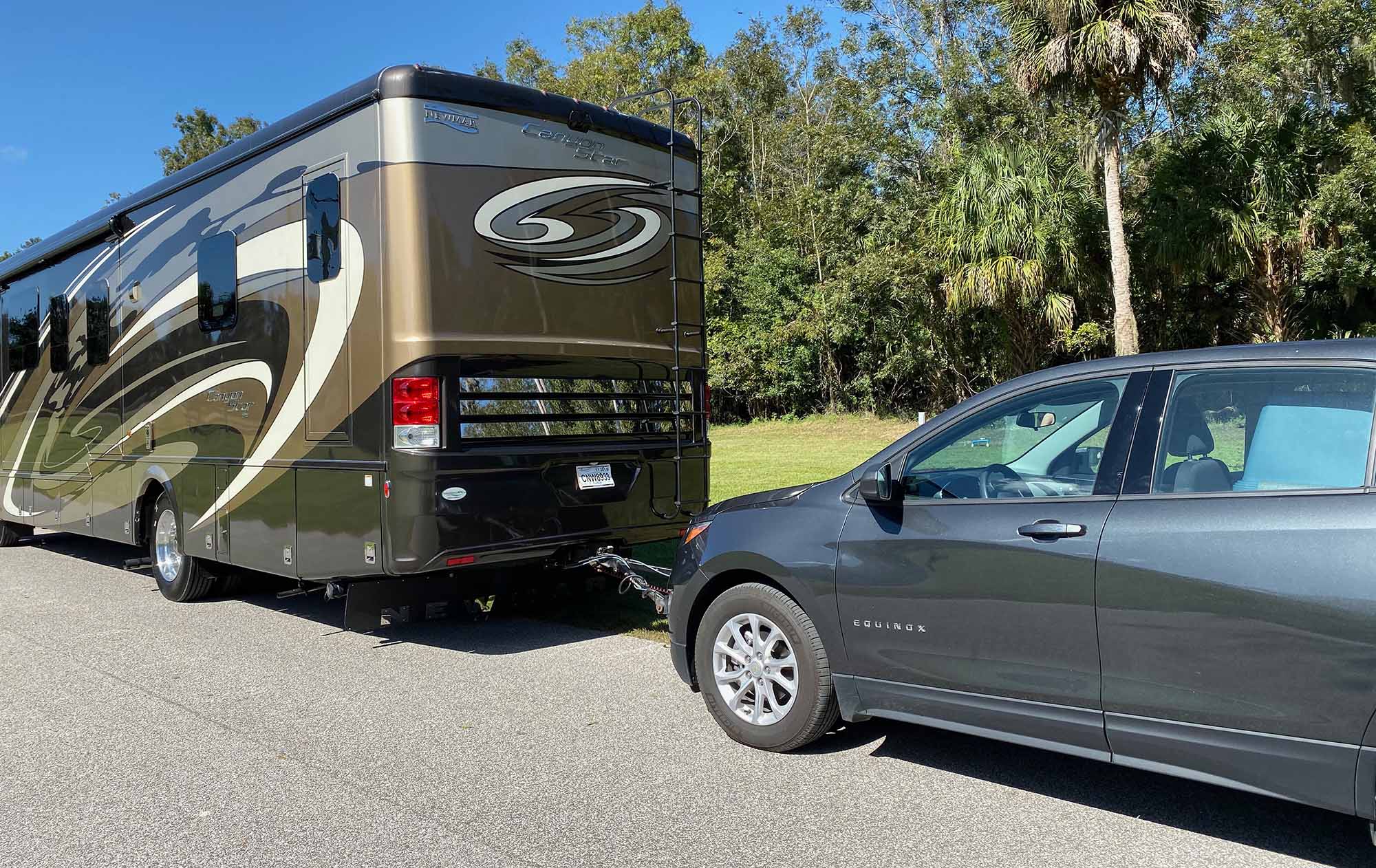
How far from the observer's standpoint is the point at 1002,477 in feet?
13.8

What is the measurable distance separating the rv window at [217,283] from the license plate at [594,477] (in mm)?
2847

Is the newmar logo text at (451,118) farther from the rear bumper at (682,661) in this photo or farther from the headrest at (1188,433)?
the headrest at (1188,433)

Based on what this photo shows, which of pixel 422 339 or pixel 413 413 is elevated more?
pixel 422 339

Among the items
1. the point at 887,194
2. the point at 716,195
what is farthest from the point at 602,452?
the point at 716,195

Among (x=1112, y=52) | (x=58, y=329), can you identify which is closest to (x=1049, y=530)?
(x=58, y=329)

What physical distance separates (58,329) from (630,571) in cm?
725

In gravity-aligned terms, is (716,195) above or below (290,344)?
above

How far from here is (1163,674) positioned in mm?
3484

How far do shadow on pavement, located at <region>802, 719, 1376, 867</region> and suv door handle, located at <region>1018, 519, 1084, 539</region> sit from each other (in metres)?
1.13

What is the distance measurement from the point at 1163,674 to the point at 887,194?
25.7 meters

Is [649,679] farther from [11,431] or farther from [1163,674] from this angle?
[11,431]

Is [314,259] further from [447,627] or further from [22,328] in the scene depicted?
[22,328]

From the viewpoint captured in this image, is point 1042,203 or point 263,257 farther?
point 1042,203

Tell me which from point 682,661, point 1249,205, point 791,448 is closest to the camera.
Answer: point 682,661
